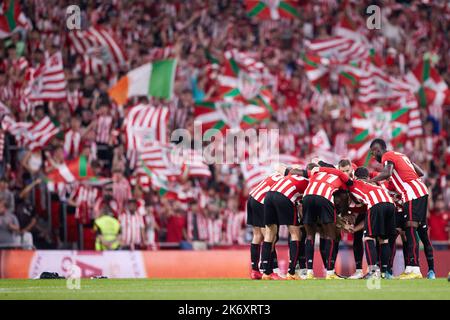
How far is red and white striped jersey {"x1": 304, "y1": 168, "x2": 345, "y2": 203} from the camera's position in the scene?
60.6ft

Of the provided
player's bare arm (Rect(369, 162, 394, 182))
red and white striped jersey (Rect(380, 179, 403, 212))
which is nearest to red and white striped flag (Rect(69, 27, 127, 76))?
red and white striped jersey (Rect(380, 179, 403, 212))

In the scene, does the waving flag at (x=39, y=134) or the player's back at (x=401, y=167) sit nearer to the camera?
the player's back at (x=401, y=167)

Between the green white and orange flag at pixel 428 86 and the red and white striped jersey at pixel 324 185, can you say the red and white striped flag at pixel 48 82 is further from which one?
the green white and orange flag at pixel 428 86

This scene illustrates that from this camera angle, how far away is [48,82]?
26922mm

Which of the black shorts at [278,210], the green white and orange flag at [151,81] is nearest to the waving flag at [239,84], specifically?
the green white and orange flag at [151,81]

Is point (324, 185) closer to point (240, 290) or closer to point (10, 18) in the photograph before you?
point (240, 290)

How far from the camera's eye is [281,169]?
1945 cm

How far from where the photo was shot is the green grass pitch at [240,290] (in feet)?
46.5

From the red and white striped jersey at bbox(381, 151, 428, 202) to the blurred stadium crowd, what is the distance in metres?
7.86

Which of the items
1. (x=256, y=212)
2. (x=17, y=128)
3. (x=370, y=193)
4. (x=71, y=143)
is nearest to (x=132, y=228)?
(x=71, y=143)

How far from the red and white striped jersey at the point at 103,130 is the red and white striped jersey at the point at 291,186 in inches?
361

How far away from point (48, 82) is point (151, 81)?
296 cm

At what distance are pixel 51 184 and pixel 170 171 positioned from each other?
3.08 meters
